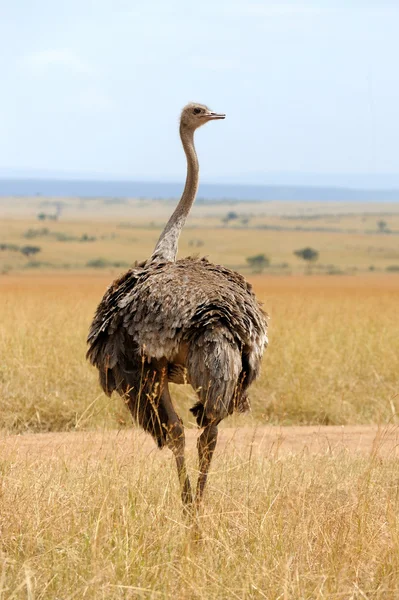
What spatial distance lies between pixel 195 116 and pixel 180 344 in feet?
8.34

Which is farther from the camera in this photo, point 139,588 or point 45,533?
point 45,533

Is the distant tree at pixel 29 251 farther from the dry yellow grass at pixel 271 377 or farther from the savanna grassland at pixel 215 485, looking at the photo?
the dry yellow grass at pixel 271 377

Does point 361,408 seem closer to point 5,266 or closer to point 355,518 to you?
point 355,518

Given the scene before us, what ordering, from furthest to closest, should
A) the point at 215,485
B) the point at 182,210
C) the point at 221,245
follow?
1. the point at 221,245
2. the point at 182,210
3. the point at 215,485

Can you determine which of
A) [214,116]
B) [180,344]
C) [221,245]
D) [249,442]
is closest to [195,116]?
[214,116]

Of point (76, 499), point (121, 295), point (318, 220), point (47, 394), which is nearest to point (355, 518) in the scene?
point (76, 499)

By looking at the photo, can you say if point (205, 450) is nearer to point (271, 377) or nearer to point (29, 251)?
point (271, 377)

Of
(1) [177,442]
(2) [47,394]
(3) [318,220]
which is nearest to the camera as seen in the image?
(1) [177,442]

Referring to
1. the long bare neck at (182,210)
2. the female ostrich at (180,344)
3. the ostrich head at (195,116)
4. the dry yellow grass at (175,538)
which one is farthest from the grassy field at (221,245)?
the dry yellow grass at (175,538)

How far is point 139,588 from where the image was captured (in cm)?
341

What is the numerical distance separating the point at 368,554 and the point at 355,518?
16.4 inches

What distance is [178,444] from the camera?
4777 mm

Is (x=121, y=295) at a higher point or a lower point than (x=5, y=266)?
higher

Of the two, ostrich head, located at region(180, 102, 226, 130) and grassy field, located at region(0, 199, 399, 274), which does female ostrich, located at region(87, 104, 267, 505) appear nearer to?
ostrich head, located at region(180, 102, 226, 130)
